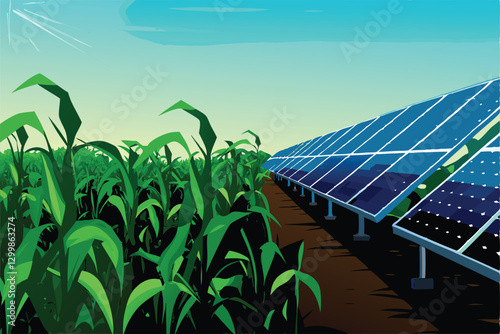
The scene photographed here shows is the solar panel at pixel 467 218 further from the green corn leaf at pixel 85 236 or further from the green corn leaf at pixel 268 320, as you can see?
the green corn leaf at pixel 85 236

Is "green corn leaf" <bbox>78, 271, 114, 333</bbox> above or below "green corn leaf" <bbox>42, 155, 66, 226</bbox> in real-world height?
below

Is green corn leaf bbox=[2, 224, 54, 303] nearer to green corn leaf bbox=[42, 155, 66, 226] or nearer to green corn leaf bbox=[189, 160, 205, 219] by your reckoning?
green corn leaf bbox=[42, 155, 66, 226]

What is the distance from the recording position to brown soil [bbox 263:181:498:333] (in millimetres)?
3104

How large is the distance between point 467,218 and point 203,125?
6.95 ft

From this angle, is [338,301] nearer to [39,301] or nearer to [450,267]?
[450,267]

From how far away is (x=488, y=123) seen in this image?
440 cm

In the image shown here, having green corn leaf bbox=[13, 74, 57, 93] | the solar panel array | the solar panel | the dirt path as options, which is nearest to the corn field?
green corn leaf bbox=[13, 74, 57, 93]

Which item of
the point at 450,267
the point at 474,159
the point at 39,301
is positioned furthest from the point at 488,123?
the point at 39,301

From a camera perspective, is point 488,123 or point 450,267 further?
point 450,267

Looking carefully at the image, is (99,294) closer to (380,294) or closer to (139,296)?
(139,296)

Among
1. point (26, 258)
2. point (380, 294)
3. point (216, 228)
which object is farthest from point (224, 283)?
point (380, 294)

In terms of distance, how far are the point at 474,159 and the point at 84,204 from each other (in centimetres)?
437

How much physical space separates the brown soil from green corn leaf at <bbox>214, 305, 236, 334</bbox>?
0.66 meters

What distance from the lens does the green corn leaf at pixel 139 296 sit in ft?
6.70
